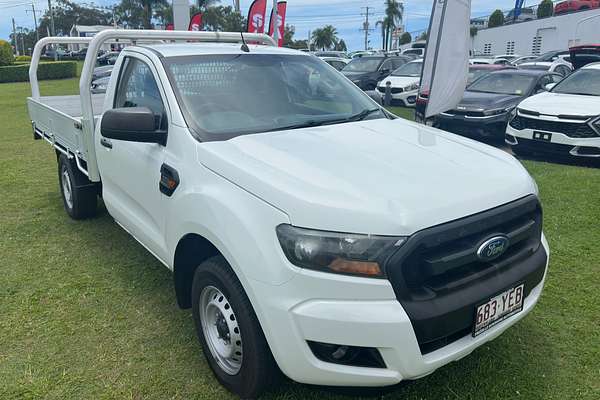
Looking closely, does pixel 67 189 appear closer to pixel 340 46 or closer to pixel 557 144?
pixel 557 144

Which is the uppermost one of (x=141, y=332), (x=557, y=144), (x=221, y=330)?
(x=221, y=330)

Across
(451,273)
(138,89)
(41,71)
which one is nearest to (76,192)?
(138,89)

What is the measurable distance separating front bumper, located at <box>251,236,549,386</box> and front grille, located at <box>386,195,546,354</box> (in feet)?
0.21

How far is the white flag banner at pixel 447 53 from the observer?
6824 mm

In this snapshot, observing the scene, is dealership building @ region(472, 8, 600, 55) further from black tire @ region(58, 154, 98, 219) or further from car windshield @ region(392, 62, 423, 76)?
black tire @ region(58, 154, 98, 219)

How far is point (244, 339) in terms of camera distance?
238 cm

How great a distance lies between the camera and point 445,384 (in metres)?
2.76

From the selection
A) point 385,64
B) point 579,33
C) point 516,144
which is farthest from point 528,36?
point 516,144

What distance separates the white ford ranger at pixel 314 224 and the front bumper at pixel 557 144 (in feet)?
17.7

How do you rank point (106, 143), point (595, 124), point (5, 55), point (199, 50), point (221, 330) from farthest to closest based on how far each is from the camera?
point (5, 55), point (595, 124), point (106, 143), point (199, 50), point (221, 330)

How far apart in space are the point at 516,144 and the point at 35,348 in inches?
302

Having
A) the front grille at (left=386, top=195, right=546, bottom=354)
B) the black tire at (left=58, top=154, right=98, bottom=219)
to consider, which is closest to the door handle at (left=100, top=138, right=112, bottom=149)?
the black tire at (left=58, top=154, right=98, bottom=219)

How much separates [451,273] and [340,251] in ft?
1.77

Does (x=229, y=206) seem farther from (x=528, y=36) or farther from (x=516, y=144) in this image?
(x=528, y=36)
